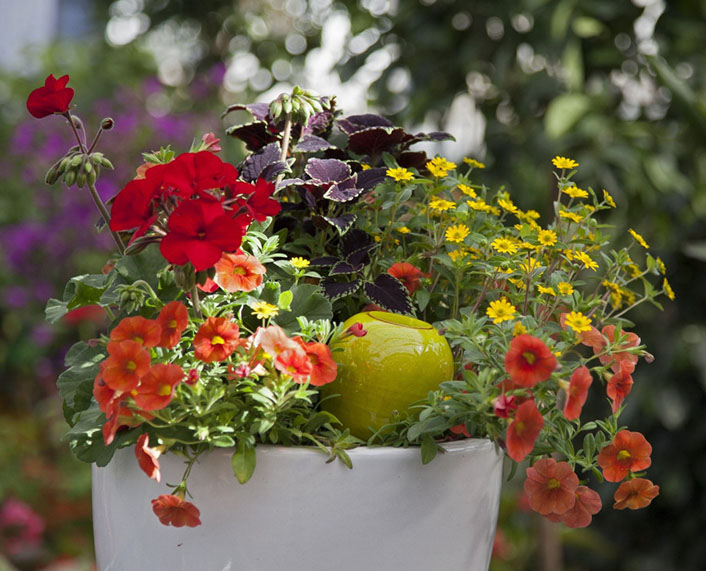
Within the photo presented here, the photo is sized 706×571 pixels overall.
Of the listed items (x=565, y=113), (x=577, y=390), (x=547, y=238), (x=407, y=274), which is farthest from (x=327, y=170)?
(x=565, y=113)

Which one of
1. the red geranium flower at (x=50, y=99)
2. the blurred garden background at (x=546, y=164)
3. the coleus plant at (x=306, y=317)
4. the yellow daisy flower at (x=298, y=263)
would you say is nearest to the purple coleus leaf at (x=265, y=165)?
the coleus plant at (x=306, y=317)

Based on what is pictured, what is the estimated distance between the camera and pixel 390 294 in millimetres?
784

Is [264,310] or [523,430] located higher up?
[264,310]

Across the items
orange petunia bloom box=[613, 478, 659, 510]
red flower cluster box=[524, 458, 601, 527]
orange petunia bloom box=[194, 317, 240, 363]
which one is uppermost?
orange petunia bloom box=[194, 317, 240, 363]

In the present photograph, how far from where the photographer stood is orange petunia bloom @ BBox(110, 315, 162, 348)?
0.63 m

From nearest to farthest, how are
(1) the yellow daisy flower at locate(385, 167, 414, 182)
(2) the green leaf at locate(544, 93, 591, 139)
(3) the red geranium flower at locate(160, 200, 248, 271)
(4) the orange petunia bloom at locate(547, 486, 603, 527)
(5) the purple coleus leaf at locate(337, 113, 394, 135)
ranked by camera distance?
(3) the red geranium flower at locate(160, 200, 248, 271) → (4) the orange petunia bloom at locate(547, 486, 603, 527) → (1) the yellow daisy flower at locate(385, 167, 414, 182) → (5) the purple coleus leaf at locate(337, 113, 394, 135) → (2) the green leaf at locate(544, 93, 591, 139)

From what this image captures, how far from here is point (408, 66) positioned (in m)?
1.96

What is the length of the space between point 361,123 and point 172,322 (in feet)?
1.43

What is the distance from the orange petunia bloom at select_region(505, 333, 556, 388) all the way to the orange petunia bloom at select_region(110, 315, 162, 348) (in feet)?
1.01

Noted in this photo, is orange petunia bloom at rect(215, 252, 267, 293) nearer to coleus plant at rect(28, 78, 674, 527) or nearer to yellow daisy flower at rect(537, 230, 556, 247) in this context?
coleus plant at rect(28, 78, 674, 527)

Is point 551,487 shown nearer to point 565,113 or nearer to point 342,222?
point 342,222

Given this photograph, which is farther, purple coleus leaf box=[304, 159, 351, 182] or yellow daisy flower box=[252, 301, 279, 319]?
purple coleus leaf box=[304, 159, 351, 182]

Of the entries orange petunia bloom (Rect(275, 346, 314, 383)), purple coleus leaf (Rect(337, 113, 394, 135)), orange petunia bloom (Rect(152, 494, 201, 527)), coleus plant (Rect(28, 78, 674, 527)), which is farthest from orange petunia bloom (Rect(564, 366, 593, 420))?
purple coleus leaf (Rect(337, 113, 394, 135))

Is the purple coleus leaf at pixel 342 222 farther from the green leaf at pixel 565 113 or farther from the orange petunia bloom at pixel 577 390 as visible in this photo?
the green leaf at pixel 565 113
